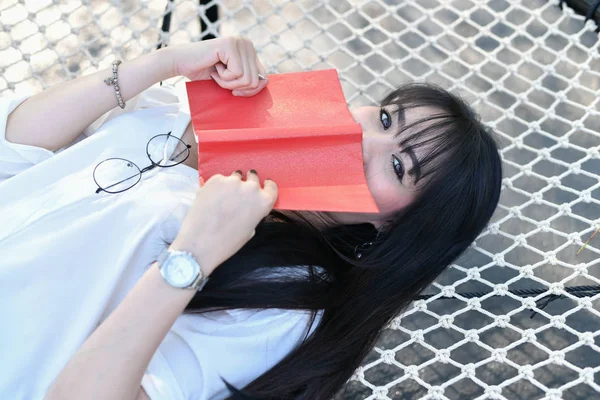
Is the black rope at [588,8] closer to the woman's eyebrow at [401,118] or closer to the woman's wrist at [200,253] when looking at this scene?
the woman's eyebrow at [401,118]

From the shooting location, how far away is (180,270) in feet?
2.02

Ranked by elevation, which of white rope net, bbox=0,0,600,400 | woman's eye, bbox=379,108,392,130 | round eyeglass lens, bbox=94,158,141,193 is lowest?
white rope net, bbox=0,0,600,400

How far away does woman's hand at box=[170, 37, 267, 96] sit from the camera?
0.79m

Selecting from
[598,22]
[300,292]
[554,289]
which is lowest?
[554,289]

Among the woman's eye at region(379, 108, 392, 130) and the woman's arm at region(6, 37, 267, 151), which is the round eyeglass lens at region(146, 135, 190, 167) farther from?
the woman's eye at region(379, 108, 392, 130)

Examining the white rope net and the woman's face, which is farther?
the white rope net

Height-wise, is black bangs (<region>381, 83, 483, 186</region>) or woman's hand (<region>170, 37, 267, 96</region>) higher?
woman's hand (<region>170, 37, 267, 96</region>)

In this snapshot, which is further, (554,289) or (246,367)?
(554,289)

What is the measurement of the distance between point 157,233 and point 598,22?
93 cm

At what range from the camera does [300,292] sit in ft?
2.46

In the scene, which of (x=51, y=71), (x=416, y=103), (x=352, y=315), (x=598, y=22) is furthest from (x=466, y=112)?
(x=51, y=71)

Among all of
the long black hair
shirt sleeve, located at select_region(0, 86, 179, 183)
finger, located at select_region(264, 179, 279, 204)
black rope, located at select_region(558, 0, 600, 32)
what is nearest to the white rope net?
black rope, located at select_region(558, 0, 600, 32)

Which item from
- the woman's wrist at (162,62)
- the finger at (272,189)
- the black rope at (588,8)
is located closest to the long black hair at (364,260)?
the finger at (272,189)

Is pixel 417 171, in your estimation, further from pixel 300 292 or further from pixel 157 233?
pixel 157 233
